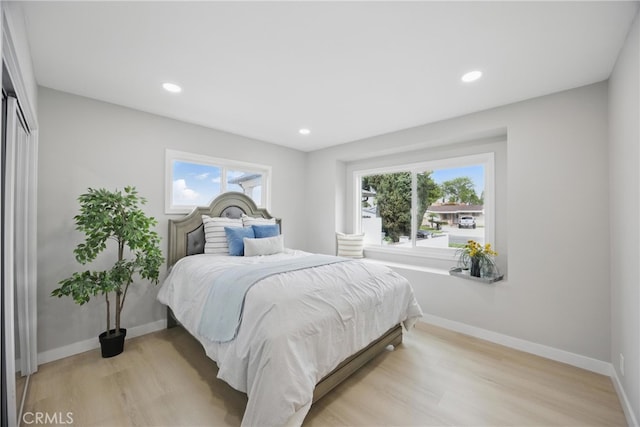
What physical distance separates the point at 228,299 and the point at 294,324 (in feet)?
1.86

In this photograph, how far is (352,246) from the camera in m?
4.29

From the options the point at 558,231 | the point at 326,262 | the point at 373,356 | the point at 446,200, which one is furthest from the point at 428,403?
the point at 446,200

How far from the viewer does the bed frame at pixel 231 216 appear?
1.98 meters

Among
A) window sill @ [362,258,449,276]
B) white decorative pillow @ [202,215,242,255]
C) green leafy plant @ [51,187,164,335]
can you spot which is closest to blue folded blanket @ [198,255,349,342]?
green leafy plant @ [51,187,164,335]

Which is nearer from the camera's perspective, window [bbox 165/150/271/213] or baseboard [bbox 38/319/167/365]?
baseboard [bbox 38/319/167/365]

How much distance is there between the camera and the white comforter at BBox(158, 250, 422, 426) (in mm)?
1495

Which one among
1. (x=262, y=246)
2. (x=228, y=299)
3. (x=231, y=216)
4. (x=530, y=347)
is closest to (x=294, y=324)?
(x=228, y=299)

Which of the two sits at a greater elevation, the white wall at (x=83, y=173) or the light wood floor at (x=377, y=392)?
the white wall at (x=83, y=173)

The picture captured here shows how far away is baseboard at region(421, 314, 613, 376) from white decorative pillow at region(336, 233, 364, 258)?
137 centimetres

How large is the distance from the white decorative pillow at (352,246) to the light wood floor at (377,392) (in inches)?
71.1

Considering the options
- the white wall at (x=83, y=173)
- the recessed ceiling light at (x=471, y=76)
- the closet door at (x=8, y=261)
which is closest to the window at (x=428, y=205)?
the recessed ceiling light at (x=471, y=76)

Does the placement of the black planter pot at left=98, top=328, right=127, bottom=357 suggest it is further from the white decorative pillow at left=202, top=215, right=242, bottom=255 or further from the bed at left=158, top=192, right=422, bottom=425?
the white decorative pillow at left=202, top=215, right=242, bottom=255

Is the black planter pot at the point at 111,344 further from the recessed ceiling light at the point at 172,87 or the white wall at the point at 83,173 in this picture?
the recessed ceiling light at the point at 172,87

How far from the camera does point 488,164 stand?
3.23m
